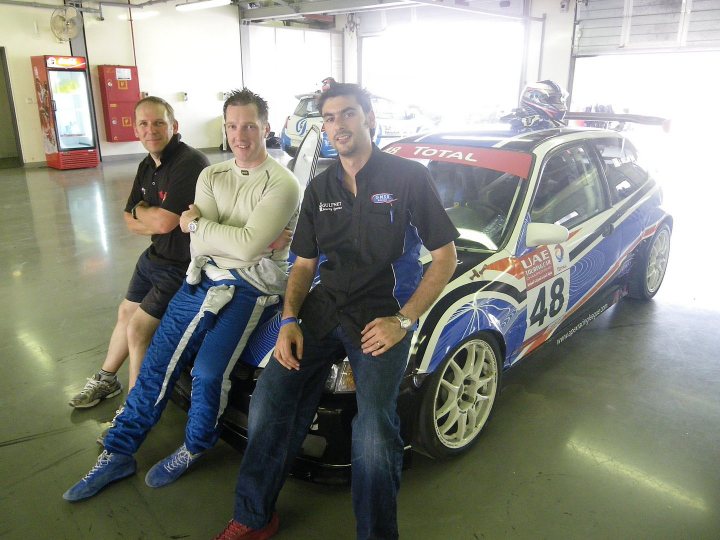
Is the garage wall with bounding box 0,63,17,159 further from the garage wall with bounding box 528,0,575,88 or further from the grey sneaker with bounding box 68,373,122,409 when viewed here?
the grey sneaker with bounding box 68,373,122,409

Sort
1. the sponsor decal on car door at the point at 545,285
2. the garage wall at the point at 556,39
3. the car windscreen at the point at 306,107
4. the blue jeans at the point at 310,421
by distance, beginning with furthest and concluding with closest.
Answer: the garage wall at the point at 556,39
the car windscreen at the point at 306,107
the sponsor decal on car door at the point at 545,285
the blue jeans at the point at 310,421

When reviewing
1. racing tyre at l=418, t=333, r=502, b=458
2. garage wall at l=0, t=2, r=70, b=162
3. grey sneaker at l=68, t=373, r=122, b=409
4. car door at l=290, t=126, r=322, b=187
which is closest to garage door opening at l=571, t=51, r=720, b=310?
car door at l=290, t=126, r=322, b=187

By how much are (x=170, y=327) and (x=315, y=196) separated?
84 cm

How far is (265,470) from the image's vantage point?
6.15ft

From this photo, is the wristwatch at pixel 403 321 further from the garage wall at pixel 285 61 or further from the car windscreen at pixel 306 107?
the garage wall at pixel 285 61

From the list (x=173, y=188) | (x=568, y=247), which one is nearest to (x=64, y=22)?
(x=173, y=188)

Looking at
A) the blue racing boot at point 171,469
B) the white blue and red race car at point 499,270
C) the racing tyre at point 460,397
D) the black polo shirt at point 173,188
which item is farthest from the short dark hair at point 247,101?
the blue racing boot at point 171,469

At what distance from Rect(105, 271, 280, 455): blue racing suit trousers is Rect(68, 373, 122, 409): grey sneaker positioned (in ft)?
2.13

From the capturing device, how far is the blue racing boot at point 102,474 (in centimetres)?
214

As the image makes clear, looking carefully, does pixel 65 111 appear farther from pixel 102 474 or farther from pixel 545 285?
pixel 545 285

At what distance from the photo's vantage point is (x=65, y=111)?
11562 mm

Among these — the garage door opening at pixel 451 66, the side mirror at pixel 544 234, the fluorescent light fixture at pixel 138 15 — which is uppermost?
the fluorescent light fixture at pixel 138 15

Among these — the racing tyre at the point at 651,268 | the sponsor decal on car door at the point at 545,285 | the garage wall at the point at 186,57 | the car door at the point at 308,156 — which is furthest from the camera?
the garage wall at the point at 186,57

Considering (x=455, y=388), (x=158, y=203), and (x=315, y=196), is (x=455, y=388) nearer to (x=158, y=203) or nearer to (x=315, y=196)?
(x=315, y=196)
